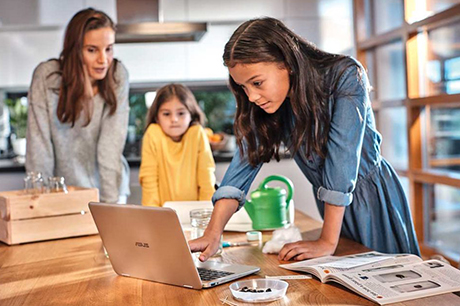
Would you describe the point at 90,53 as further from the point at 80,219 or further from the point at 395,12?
the point at 395,12

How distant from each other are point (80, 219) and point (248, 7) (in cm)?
293

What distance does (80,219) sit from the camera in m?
1.97

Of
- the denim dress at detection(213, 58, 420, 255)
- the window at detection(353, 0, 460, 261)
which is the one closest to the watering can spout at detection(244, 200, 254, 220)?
the denim dress at detection(213, 58, 420, 255)

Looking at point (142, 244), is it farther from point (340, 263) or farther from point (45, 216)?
point (45, 216)

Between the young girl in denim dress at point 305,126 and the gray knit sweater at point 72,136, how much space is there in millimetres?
784

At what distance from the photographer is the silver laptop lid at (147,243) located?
128 cm

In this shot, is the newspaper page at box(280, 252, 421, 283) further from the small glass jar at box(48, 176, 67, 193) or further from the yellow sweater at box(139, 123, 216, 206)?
the yellow sweater at box(139, 123, 216, 206)

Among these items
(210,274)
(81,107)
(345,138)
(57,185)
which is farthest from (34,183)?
(345,138)

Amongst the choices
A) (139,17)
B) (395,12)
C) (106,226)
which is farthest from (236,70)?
(395,12)

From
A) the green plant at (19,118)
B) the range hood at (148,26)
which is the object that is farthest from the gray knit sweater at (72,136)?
the green plant at (19,118)

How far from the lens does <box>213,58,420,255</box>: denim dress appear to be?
1539 mm

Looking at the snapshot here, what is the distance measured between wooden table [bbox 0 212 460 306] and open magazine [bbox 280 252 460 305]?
0.02m

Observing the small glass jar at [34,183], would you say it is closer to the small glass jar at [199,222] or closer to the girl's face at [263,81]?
the small glass jar at [199,222]

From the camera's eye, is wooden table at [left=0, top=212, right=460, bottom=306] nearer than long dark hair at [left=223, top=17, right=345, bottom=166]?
Yes
